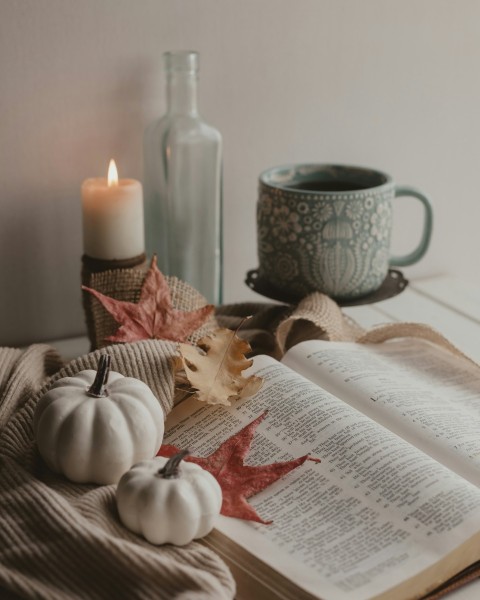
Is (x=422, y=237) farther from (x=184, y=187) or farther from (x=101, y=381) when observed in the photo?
(x=101, y=381)

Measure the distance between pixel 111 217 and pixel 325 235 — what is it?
0.22m

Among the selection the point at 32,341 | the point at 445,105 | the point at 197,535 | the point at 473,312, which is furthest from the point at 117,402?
the point at 445,105

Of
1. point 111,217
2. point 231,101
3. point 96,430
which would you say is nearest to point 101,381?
point 96,430

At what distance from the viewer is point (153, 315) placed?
29.5 inches

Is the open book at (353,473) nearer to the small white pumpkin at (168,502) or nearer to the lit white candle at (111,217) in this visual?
the small white pumpkin at (168,502)

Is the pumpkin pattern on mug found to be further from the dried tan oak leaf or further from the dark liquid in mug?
the dried tan oak leaf

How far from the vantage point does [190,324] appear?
75 cm

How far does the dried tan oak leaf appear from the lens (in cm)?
66

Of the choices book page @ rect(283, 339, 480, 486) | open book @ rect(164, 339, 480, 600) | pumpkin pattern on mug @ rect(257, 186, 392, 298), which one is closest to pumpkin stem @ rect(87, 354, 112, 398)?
open book @ rect(164, 339, 480, 600)

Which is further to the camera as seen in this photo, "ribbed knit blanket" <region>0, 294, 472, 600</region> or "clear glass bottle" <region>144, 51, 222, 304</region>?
"clear glass bottle" <region>144, 51, 222, 304</region>

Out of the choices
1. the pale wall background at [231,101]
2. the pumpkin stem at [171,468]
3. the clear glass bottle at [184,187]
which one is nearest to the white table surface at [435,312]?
the pale wall background at [231,101]

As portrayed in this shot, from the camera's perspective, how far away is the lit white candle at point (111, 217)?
2.57 ft

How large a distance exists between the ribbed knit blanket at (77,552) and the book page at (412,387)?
22 centimetres

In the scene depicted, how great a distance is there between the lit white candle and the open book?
0.19 meters
